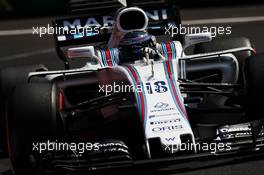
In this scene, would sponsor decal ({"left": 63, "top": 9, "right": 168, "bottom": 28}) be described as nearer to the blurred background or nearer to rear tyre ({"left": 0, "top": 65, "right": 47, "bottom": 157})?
rear tyre ({"left": 0, "top": 65, "right": 47, "bottom": 157})

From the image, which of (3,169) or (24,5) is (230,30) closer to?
(24,5)

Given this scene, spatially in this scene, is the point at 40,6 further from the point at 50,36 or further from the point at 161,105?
the point at 161,105

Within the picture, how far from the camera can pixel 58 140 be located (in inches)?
266

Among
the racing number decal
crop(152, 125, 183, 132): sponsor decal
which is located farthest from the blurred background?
crop(152, 125, 183, 132): sponsor decal

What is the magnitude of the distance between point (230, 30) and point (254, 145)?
24.3 ft

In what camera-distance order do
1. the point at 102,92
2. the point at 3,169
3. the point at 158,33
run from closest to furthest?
the point at 3,169
the point at 102,92
the point at 158,33

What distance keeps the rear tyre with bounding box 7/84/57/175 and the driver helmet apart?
1555 millimetres

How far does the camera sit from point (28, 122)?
21.4 feet

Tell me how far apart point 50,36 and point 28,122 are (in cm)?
795

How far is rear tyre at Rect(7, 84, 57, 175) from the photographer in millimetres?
6520

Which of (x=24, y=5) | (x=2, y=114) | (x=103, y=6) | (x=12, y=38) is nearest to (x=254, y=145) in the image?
(x=2, y=114)

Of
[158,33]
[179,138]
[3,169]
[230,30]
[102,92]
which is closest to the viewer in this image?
[179,138]

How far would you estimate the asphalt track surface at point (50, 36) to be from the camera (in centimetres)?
1271

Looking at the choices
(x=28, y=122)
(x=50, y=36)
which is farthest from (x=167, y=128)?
(x=50, y=36)
